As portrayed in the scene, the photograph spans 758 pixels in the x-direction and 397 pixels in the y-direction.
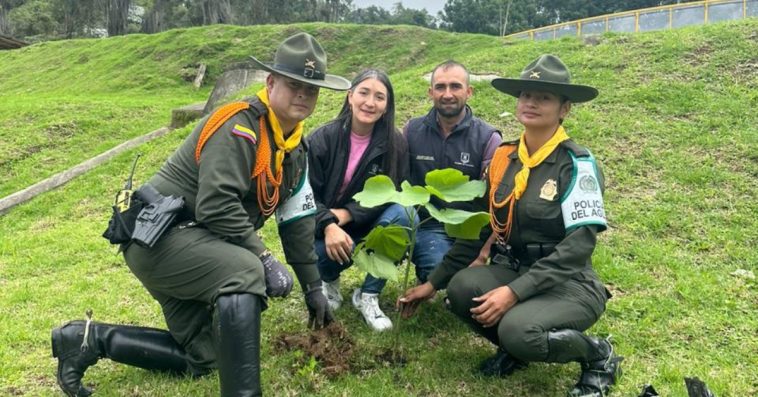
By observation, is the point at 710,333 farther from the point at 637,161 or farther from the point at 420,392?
the point at 637,161

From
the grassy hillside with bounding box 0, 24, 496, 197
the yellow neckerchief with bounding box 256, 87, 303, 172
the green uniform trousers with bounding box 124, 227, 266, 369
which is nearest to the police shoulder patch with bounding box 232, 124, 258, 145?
the yellow neckerchief with bounding box 256, 87, 303, 172

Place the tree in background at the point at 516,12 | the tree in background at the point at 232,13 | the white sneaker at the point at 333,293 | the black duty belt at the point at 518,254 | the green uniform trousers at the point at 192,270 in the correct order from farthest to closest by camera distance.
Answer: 1. the tree in background at the point at 516,12
2. the tree in background at the point at 232,13
3. the white sneaker at the point at 333,293
4. the black duty belt at the point at 518,254
5. the green uniform trousers at the point at 192,270

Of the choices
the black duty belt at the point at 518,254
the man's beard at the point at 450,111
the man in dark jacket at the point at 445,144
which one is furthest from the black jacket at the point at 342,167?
the black duty belt at the point at 518,254

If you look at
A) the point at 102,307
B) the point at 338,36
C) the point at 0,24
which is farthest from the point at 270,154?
the point at 0,24

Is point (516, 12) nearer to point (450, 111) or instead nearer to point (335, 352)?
point (450, 111)

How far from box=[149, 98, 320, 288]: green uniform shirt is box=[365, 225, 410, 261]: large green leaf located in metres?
0.56

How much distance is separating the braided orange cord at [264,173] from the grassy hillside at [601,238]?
84 cm

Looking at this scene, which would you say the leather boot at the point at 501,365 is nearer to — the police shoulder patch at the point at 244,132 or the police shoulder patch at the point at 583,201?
the police shoulder patch at the point at 583,201

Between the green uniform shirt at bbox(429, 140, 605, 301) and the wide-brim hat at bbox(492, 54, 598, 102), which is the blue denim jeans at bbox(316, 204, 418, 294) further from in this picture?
the wide-brim hat at bbox(492, 54, 598, 102)

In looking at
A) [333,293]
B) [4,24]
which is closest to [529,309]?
[333,293]

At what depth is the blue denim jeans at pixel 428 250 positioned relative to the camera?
409 cm

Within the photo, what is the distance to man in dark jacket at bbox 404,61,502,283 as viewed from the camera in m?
4.12

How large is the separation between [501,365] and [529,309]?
1.53 feet

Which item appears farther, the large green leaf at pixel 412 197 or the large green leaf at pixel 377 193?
the large green leaf at pixel 377 193
